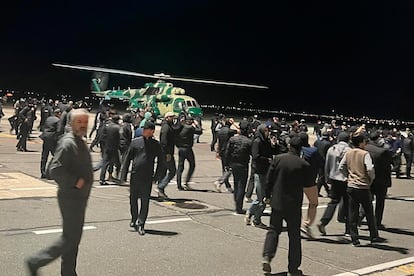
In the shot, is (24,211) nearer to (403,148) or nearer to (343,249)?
(343,249)

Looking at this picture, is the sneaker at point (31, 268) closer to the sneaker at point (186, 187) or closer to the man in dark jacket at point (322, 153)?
the sneaker at point (186, 187)

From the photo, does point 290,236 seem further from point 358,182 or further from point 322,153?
point 322,153

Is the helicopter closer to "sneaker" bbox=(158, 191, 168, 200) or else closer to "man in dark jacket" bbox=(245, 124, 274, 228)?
"sneaker" bbox=(158, 191, 168, 200)

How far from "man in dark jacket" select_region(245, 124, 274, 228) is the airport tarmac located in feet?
0.84

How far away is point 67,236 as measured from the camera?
4875 millimetres

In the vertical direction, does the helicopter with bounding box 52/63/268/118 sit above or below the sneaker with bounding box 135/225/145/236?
above

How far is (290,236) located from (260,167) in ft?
8.92

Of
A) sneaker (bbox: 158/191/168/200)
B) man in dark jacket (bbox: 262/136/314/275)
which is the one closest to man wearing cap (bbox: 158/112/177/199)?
sneaker (bbox: 158/191/168/200)

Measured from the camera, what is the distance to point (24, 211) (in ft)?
28.2

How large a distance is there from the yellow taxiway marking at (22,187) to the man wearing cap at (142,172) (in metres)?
2.93

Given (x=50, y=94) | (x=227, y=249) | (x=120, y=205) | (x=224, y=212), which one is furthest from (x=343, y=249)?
(x=50, y=94)

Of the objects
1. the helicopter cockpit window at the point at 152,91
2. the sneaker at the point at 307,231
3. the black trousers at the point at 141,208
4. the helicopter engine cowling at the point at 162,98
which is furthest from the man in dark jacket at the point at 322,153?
the helicopter cockpit window at the point at 152,91

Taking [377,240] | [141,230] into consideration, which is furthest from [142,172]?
[377,240]

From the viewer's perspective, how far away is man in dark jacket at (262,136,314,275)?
613cm
